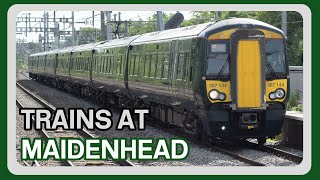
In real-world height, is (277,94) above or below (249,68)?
below

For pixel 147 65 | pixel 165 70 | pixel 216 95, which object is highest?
pixel 147 65

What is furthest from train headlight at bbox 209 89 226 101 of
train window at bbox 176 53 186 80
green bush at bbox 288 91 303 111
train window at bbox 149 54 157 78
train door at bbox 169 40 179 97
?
green bush at bbox 288 91 303 111

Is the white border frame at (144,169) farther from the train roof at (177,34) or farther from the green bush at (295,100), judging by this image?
the green bush at (295,100)

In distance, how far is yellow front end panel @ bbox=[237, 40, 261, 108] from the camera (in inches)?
502

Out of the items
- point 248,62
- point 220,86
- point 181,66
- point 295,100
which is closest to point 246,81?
point 248,62

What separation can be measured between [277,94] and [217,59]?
132 cm

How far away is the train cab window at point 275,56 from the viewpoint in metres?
13.2

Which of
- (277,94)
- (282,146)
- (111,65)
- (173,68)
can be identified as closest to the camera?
(277,94)

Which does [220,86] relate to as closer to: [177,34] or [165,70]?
Result: [177,34]

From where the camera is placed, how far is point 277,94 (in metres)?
13.2

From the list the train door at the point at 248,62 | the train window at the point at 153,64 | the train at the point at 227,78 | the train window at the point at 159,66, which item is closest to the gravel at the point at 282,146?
the train at the point at 227,78

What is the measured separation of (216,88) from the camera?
1299 centimetres

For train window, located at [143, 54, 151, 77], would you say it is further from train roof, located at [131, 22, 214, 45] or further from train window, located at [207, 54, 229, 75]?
train window, located at [207, 54, 229, 75]
